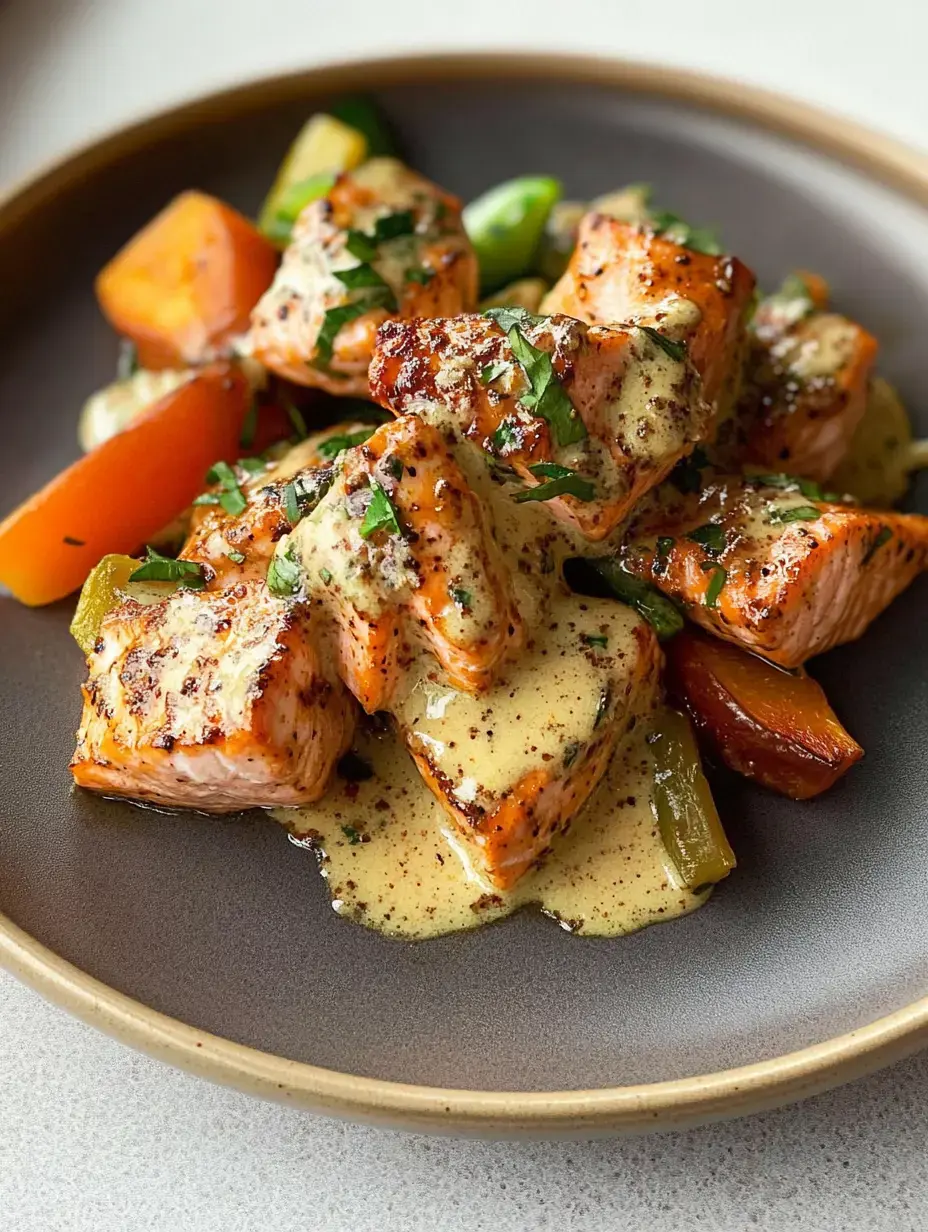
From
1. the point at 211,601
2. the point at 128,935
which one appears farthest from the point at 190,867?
the point at 211,601

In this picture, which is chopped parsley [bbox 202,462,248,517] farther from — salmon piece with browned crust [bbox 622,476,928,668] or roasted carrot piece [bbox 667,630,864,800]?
roasted carrot piece [bbox 667,630,864,800]

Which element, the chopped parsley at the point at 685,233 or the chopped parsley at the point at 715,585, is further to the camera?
the chopped parsley at the point at 685,233

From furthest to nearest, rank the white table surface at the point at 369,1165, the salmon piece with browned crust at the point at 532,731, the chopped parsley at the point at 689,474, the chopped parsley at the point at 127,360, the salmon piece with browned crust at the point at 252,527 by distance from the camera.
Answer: the chopped parsley at the point at 127,360 < the chopped parsley at the point at 689,474 < the salmon piece with browned crust at the point at 252,527 < the salmon piece with browned crust at the point at 532,731 < the white table surface at the point at 369,1165

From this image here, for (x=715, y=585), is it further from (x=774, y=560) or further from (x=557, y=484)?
(x=557, y=484)

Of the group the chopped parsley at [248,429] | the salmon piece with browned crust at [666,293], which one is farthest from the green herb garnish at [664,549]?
the chopped parsley at [248,429]

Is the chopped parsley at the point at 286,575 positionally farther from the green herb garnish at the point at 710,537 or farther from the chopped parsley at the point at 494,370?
the green herb garnish at the point at 710,537

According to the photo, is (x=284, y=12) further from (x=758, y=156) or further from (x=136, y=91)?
(x=758, y=156)
